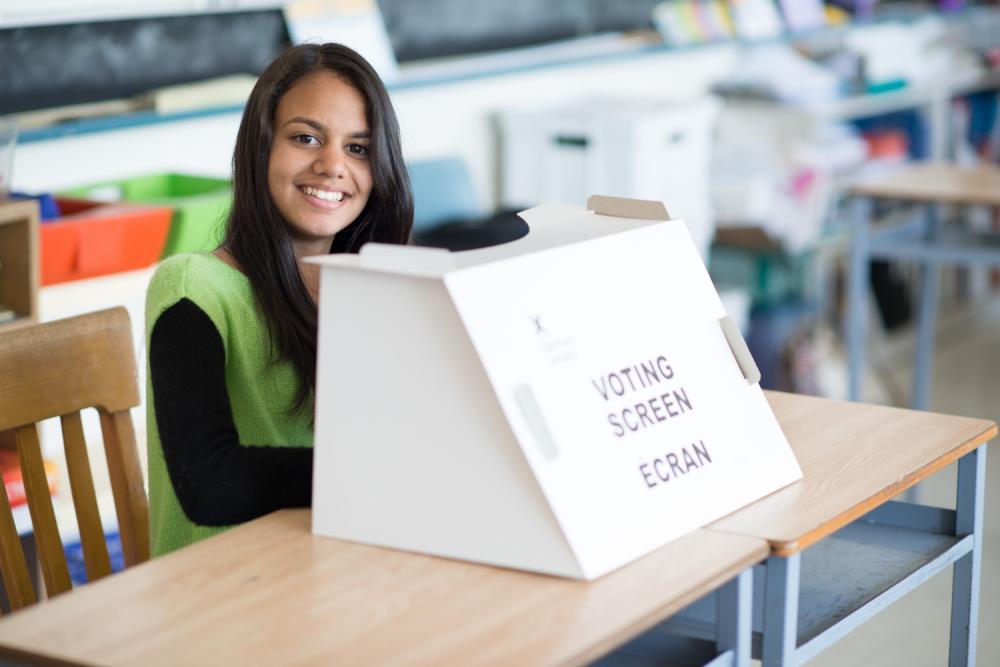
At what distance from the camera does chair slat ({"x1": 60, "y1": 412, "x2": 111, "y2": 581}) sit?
5.35 ft

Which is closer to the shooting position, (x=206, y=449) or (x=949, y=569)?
(x=206, y=449)

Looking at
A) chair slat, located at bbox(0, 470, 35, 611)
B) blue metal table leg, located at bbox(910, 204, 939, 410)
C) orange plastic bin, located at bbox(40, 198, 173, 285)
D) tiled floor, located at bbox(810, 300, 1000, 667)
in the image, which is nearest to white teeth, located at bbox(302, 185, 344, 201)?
chair slat, located at bbox(0, 470, 35, 611)

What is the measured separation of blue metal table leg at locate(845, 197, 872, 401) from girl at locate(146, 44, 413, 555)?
2248 millimetres

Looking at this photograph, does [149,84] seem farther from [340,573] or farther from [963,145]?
[963,145]

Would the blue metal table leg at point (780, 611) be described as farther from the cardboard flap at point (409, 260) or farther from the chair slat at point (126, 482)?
the chair slat at point (126, 482)

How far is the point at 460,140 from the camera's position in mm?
3934

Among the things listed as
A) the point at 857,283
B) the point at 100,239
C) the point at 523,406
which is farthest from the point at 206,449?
the point at 857,283

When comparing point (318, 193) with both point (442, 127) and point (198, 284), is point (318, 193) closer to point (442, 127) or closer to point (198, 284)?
point (198, 284)

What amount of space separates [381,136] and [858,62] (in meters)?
3.66

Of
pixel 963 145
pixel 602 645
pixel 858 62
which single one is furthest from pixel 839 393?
pixel 602 645

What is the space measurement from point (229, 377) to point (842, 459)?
27.9 inches

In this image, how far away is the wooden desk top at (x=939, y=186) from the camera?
3.58 metres

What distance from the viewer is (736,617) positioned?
132cm

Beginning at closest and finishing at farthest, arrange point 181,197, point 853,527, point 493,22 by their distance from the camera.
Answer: point 853,527
point 181,197
point 493,22
